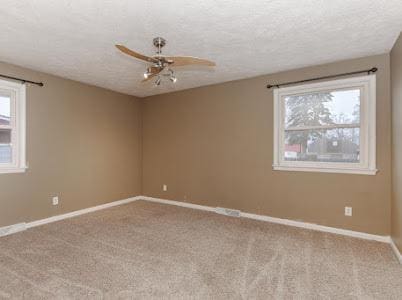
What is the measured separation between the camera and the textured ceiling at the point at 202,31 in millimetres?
2078

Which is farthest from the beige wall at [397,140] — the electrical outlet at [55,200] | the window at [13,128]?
the window at [13,128]

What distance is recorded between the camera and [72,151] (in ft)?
13.8

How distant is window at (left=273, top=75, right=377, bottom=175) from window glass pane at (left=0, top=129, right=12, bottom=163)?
159 inches

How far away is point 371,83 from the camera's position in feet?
10.1

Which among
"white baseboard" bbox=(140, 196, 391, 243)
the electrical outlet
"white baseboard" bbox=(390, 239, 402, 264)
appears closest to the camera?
"white baseboard" bbox=(390, 239, 402, 264)

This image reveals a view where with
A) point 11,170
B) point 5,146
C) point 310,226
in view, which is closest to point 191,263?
point 310,226

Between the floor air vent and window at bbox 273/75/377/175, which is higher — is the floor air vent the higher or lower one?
the lower one

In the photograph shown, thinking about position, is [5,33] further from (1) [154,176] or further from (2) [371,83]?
(2) [371,83]

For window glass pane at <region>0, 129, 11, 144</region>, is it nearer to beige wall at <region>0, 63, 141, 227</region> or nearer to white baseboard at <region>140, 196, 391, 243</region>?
beige wall at <region>0, 63, 141, 227</region>

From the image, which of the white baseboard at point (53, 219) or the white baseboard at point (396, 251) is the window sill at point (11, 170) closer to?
the white baseboard at point (53, 219)

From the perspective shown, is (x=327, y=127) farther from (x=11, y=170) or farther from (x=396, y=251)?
(x=11, y=170)

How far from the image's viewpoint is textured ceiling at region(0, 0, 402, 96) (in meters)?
2.08

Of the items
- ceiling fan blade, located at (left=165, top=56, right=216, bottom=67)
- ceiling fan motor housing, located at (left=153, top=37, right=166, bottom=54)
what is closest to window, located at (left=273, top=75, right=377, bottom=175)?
ceiling fan blade, located at (left=165, top=56, right=216, bottom=67)

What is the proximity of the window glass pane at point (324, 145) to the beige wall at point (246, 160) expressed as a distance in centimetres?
25
